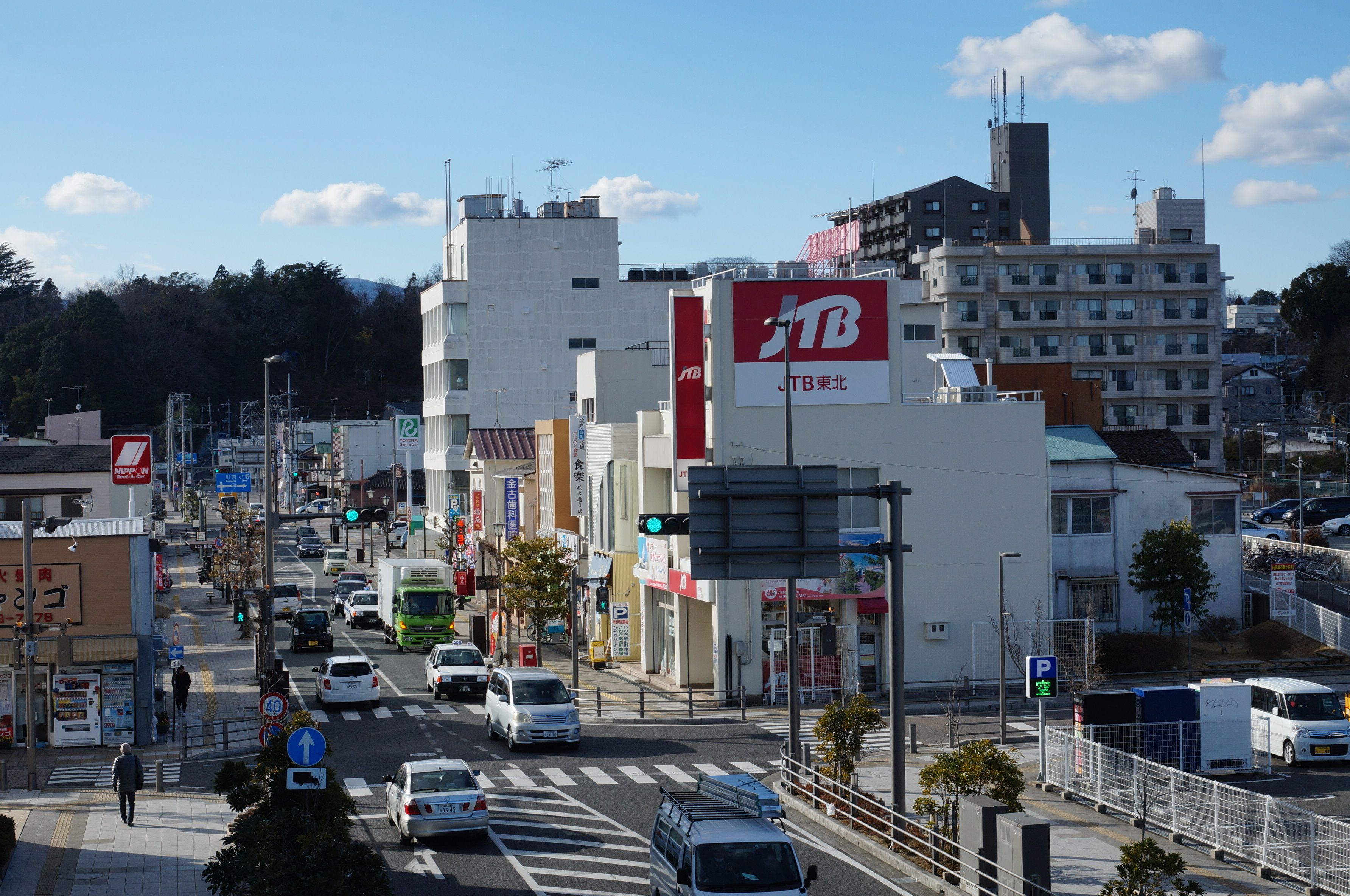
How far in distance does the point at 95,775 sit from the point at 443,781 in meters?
14.0

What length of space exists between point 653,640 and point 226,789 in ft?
96.5

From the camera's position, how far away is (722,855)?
1664cm

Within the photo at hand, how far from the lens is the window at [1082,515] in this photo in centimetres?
4875

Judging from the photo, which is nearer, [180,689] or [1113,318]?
[180,689]

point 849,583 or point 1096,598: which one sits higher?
point 849,583

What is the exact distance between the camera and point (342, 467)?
13050 centimetres

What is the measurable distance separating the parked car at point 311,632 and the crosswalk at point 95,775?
21.1 meters

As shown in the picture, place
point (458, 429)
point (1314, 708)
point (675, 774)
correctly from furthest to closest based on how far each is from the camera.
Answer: point (458, 429)
point (1314, 708)
point (675, 774)

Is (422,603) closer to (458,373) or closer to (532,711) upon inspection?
(532,711)

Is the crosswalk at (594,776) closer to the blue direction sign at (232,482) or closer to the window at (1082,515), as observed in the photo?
the window at (1082,515)

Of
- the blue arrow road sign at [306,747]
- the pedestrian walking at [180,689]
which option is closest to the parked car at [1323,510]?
the pedestrian walking at [180,689]

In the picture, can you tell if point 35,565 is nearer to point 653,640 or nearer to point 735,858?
point 653,640

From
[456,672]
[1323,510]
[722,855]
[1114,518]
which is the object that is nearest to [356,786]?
[456,672]

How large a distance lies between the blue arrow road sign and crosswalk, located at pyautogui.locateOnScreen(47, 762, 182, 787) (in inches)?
566
